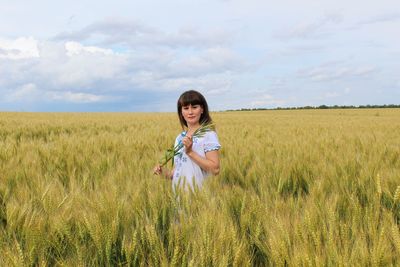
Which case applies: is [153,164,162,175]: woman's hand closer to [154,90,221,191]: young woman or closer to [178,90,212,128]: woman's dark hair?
[154,90,221,191]: young woman

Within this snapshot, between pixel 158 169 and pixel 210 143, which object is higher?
pixel 210 143

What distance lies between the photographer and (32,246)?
1.29m

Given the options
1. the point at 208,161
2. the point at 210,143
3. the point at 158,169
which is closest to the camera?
the point at 158,169

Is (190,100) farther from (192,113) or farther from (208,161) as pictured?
(208,161)

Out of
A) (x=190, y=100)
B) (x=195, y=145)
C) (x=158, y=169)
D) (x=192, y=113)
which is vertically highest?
(x=190, y=100)

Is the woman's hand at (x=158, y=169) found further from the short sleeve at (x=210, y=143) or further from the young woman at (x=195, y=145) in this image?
the short sleeve at (x=210, y=143)

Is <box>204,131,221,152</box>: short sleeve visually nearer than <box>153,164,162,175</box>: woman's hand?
No

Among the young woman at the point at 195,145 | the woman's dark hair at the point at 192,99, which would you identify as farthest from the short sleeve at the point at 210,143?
the woman's dark hair at the point at 192,99

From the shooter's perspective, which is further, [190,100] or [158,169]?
[190,100]

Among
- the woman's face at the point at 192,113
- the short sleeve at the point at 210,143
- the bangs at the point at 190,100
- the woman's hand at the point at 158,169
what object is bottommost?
the woman's hand at the point at 158,169

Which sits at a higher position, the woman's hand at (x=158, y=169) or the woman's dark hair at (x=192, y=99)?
the woman's dark hair at (x=192, y=99)

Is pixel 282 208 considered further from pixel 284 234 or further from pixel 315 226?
pixel 284 234

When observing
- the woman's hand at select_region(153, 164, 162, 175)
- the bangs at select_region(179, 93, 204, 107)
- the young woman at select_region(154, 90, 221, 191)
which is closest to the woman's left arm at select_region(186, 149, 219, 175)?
the young woman at select_region(154, 90, 221, 191)

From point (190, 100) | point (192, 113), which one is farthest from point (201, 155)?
point (190, 100)
